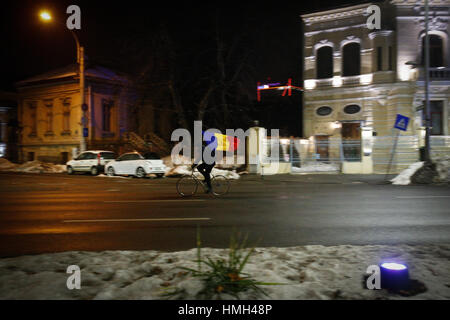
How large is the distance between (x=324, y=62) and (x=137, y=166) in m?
16.8

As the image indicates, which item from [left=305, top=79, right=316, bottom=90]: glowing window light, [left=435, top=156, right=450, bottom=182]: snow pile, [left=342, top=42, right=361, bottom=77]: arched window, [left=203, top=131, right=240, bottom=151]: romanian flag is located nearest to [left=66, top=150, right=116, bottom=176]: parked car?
[left=203, top=131, right=240, bottom=151]: romanian flag

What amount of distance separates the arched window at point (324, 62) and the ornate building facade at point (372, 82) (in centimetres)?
7

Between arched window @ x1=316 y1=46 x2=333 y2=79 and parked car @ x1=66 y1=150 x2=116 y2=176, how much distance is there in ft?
55.9

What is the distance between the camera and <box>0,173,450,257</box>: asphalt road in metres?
6.50

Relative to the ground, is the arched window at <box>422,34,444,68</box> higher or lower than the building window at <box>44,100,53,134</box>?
higher

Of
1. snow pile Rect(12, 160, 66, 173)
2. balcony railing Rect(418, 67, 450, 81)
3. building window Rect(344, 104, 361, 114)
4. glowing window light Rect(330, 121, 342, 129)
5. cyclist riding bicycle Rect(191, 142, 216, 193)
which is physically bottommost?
snow pile Rect(12, 160, 66, 173)

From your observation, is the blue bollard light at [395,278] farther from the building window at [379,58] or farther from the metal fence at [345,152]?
the building window at [379,58]

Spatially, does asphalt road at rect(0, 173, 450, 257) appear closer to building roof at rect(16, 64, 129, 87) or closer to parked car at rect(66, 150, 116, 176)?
parked car at rect(66, 150, 116, 176)

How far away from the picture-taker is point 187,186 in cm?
1309

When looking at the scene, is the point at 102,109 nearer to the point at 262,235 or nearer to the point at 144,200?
the point at 144,200

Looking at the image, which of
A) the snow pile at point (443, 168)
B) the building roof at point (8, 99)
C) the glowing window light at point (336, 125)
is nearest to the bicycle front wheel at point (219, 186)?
the snow pile at point (443, 168)
